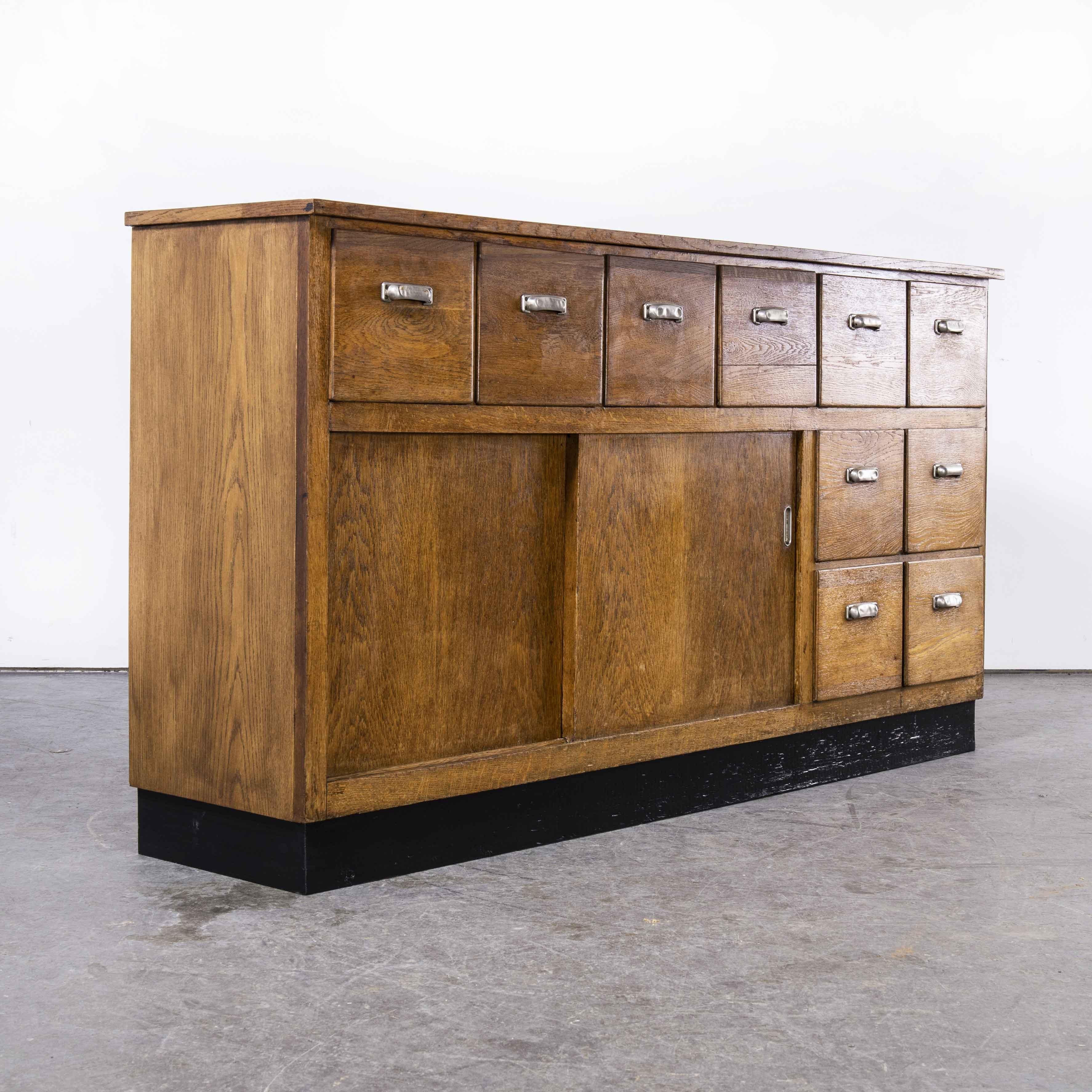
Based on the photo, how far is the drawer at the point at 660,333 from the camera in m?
2.70

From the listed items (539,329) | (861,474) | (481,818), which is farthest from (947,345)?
(481,818)

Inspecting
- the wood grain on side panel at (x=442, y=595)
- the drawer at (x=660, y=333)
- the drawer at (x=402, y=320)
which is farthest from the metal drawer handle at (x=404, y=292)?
the drawer at (x=660, y=333)

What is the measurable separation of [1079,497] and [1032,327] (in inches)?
21.9

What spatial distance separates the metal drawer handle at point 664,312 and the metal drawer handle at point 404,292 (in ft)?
1.70

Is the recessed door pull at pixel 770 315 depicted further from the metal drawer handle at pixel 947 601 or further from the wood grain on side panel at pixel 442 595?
the metal drawer handle at pixel 947 601

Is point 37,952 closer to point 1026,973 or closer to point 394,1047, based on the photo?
point 394,1047

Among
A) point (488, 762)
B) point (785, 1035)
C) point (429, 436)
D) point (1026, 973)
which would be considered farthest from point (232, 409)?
point (1026, 973)

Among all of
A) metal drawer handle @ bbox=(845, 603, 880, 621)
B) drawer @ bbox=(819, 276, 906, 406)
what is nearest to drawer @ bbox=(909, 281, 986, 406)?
drawer @ bbox=(819, 276, 906, 406)

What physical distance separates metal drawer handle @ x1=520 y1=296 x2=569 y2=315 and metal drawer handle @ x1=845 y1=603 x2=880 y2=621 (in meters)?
1.03

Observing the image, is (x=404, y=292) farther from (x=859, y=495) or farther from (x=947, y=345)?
(x=947, y=345)

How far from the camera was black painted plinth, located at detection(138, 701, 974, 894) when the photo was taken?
2363 mm

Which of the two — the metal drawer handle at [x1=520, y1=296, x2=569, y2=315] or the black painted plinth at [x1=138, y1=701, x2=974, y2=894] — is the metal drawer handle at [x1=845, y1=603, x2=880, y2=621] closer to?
the black painted plinth at [x1=138, y1=701, x2=974, y2=894]

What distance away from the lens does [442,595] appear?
2.52 m

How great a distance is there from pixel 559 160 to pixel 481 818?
2.56 metres
